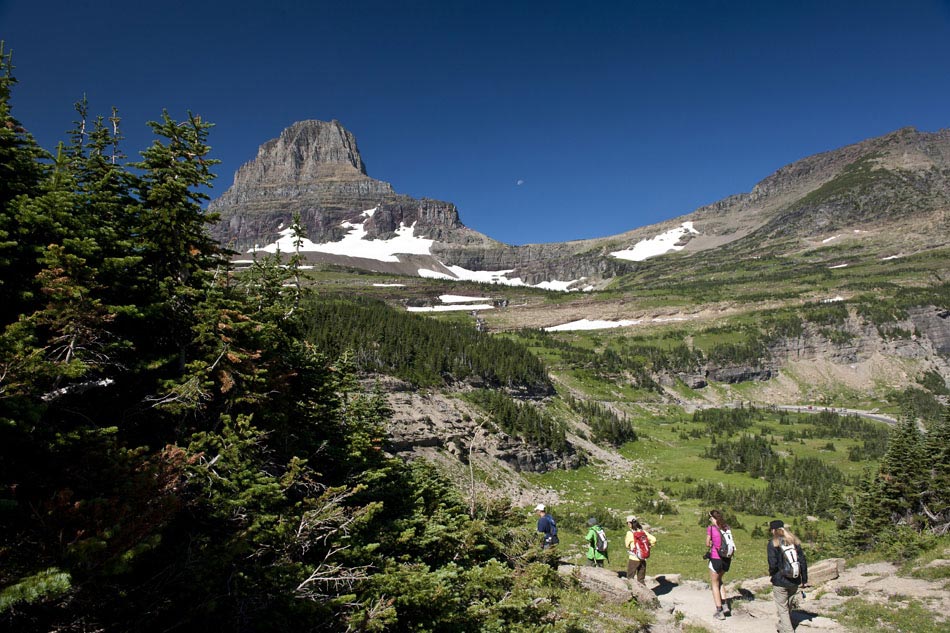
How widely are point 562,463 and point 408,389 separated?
58.4ft

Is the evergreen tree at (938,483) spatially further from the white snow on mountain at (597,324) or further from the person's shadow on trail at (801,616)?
the white snow on mountain at (597,324)

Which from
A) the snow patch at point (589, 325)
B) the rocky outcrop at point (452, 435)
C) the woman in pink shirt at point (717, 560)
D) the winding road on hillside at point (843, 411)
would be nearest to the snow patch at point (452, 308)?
the snow patch at point (589, 325)

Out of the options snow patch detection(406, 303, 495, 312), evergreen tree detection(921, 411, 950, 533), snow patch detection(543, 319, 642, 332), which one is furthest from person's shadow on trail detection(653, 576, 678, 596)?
snow patch detection(406, 303, 495, 312)

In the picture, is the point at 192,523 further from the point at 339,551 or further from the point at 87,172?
the point at 87,172

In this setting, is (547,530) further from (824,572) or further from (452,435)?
(452,435)

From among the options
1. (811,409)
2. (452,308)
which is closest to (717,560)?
(811,409)

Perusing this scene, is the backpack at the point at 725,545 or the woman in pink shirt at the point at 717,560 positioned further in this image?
the woman in pink shirt at the point at 717,560

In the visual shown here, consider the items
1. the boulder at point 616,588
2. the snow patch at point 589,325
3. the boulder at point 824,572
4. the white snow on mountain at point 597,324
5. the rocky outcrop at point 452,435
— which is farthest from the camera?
the snow patch at point 589,325

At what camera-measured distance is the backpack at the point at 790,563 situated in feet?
32.3

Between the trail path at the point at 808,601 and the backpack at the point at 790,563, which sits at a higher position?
the backpack at the point at 790,563

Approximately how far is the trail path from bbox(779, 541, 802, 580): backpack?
2132mm

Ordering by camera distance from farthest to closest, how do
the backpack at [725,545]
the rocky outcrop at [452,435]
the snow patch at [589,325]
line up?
1. the snow patch at [589,325]
2. the rocky outcrop at [452,435]
3. the backpack at [725,545]

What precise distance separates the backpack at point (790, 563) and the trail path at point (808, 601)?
2.13m

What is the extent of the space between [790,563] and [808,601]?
5136 millimetres
